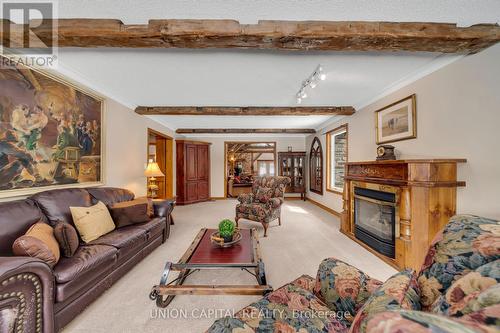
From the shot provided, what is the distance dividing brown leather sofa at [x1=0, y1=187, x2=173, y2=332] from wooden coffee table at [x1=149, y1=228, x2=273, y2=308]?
57cm

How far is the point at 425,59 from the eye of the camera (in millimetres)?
2123

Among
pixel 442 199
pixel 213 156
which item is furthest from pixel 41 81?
pixel 213 156

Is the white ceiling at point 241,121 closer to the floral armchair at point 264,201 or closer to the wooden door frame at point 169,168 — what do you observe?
the wooden door frame at point 169,168

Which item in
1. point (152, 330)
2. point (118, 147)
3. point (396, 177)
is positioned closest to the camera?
point (152, 330)

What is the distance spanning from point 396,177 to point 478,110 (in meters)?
0.94

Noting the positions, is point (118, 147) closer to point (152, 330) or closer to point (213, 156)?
point (152, 330)

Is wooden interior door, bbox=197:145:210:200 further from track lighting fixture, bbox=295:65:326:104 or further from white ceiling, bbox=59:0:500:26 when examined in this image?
white ceiling, bbox=59:0:500:26

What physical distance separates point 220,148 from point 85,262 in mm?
5553

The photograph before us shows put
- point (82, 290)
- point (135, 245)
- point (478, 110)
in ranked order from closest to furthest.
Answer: point (82, 290) < point (478, 110) < point (135, 245)

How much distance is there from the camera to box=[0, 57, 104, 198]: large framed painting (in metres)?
1.76

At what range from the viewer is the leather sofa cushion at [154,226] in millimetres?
2427

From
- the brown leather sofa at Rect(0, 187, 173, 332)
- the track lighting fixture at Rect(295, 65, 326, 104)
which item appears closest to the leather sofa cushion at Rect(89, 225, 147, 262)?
the brown leather sofa at Rect(0, 187, 173, 332)

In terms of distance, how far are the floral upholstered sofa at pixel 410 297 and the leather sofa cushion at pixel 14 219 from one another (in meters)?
1.81
